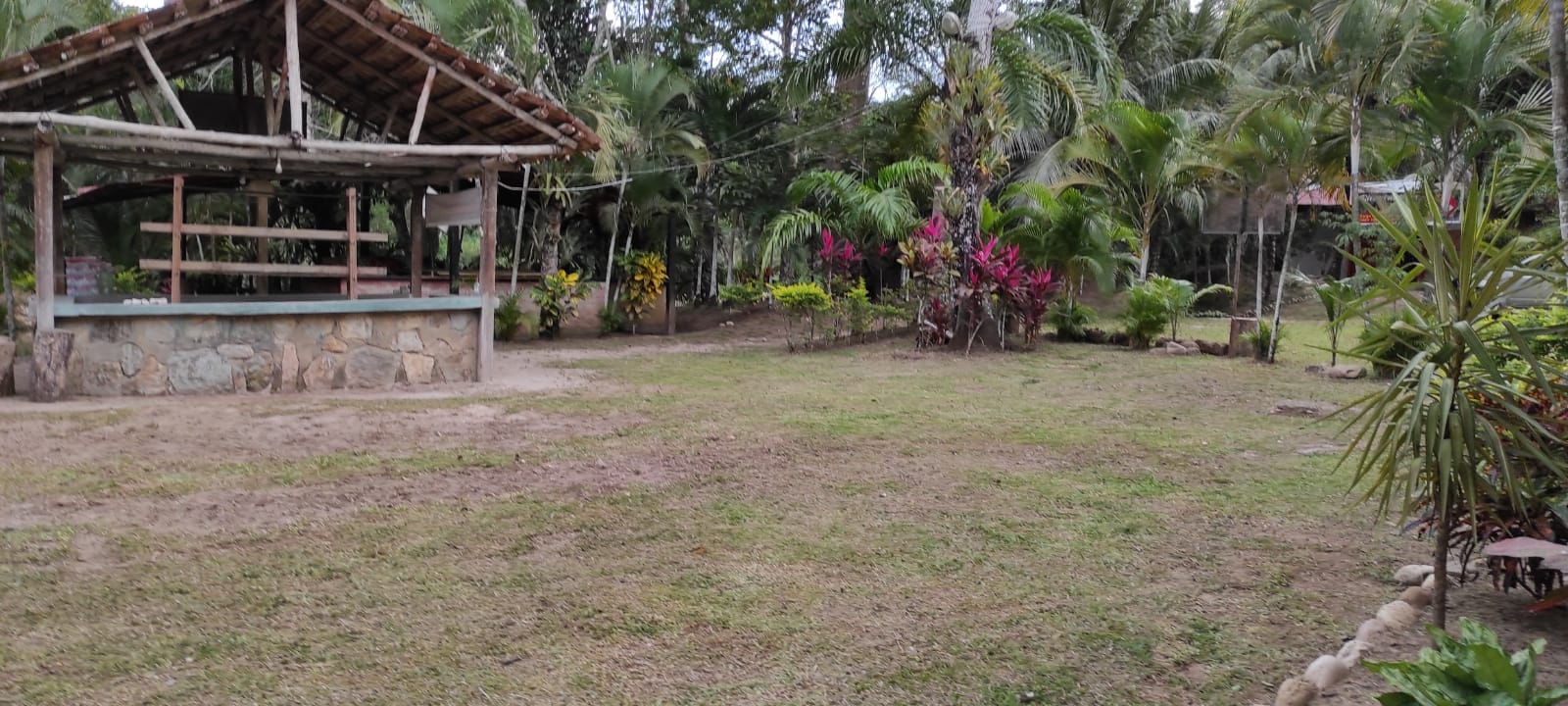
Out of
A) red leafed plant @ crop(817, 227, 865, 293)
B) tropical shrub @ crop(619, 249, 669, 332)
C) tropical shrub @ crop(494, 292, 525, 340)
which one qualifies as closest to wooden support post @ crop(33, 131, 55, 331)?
tropical shrub @ crop(494, 292, 525, 340)

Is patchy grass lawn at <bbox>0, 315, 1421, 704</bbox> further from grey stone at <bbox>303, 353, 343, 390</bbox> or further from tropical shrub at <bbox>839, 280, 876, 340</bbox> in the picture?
tropical shrub at <bbox>839, 280, 876, 340</bbox>

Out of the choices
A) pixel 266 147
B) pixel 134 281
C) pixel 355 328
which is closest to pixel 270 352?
pixel 355 328

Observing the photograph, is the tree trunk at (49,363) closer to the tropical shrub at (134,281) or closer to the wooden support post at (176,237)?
the wooden support post at (176,237)

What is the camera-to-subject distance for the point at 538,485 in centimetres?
520

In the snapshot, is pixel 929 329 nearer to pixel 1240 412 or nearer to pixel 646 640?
pixel 1240 412

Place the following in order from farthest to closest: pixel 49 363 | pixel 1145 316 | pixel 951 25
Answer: pixel 1145 316 → pixel 951 25 → pixel 49 363

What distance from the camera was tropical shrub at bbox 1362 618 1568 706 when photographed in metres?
2.17

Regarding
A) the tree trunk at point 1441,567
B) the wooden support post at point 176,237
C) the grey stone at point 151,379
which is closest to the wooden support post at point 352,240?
the wooden support post at point 176,237

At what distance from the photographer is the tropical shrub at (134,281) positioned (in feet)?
44.1

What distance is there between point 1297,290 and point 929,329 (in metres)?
13.9

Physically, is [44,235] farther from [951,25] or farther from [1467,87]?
[1467,87]

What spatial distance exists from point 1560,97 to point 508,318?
1252cm

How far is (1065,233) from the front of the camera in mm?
13383

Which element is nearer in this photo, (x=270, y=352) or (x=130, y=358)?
(x=130, y=358)
